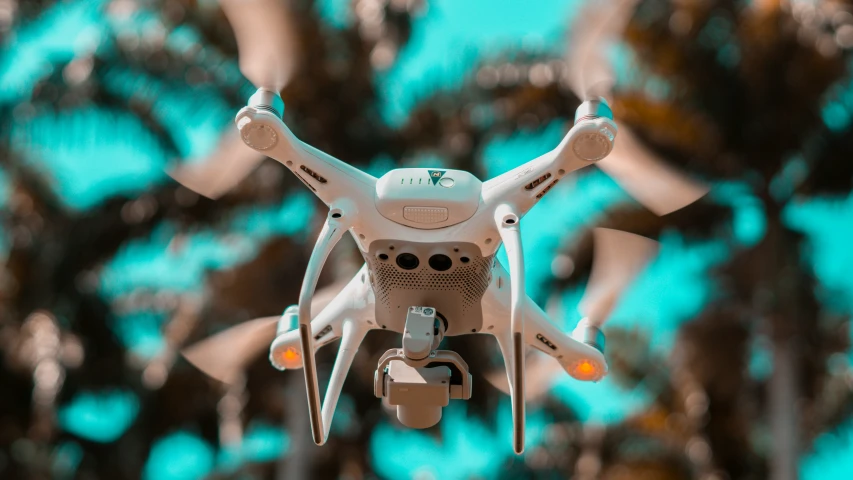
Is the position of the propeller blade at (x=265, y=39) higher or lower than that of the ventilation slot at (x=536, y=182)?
higher

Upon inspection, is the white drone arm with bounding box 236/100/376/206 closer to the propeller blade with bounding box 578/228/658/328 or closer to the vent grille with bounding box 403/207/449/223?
the vent grille with bounding box 403/207/449/223

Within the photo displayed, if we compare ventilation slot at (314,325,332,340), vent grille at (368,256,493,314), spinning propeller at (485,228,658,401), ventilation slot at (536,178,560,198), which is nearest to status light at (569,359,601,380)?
spinning propeller at (485,228,658,401)

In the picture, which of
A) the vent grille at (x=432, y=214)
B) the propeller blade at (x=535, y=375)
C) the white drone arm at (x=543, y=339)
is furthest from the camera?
the propeller blade at (x=535, y=375)

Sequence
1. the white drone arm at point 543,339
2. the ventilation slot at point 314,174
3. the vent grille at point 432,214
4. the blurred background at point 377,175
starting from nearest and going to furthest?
the vent grille at point 432,214 < the ventilation slot at point 314,174 < the white drone arm at point 543,339 < the blurred background at point 377,175

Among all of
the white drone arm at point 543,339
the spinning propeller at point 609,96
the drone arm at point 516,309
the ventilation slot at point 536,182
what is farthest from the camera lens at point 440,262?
the spinning propeller at point 609,96

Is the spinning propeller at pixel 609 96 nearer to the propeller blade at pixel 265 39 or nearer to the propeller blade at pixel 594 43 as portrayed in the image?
the propeller blade at pixel 594 43

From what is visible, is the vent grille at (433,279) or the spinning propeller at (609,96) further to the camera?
the vent grille at (433,279)

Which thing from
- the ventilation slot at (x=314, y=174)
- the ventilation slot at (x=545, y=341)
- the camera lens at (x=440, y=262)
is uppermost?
the ventilation slot at (x=314, y=174)
